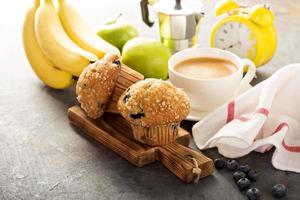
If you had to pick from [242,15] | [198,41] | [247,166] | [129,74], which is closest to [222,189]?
[247,166]

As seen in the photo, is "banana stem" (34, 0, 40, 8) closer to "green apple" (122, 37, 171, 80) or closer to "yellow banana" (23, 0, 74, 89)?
"yellow banana" (23, 0, 74, 89)

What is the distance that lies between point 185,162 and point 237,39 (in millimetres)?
526

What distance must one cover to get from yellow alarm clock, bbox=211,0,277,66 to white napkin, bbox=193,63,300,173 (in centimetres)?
25

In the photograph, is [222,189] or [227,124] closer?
[222,189]

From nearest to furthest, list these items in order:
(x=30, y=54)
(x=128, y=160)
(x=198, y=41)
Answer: (x=128, y=160), (x=30, y=54), (x=198, y=41)

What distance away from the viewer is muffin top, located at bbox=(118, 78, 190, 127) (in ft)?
3.35

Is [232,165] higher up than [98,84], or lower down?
lower down

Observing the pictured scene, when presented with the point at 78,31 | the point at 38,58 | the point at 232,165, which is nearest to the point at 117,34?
the point at 78,31

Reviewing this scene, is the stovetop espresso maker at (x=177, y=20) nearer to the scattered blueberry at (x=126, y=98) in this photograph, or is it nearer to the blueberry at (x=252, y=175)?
the scattered blueberry at (x=126, y=98)

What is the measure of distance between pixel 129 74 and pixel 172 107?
16 cm

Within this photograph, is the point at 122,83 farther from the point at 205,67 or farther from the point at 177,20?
the point at 177,20

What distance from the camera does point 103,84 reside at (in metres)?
1.12

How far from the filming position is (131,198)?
0.97 m

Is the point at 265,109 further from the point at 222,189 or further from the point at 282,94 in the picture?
the point at 222,189
